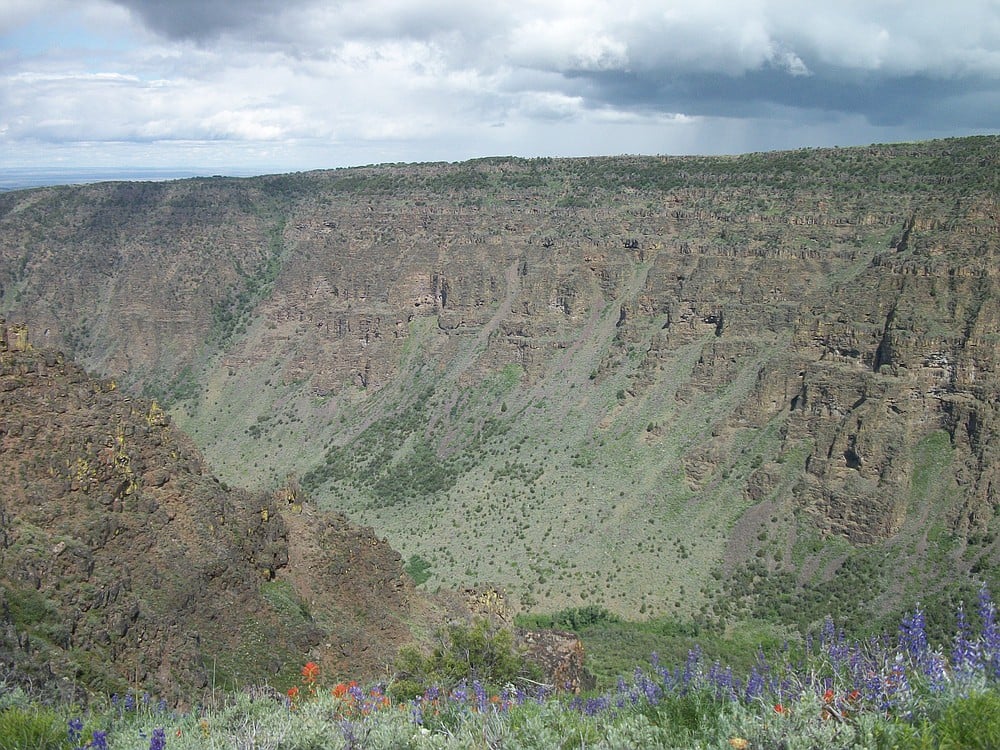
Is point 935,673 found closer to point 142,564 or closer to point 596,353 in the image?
A: point 142,564

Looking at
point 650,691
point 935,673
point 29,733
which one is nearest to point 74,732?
point 29,733

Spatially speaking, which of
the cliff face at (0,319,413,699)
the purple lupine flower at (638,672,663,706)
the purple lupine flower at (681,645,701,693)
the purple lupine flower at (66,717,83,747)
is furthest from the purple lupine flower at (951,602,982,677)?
the cliff face at (0,319,413,699)

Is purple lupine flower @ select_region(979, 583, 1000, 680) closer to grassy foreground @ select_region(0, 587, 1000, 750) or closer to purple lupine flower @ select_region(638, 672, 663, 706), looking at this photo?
grassy foreground @ select_region(0, 587, 1000, 750)

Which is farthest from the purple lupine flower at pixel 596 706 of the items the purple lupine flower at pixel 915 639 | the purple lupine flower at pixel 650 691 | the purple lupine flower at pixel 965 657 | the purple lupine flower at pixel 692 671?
the purple lupine flower at pixel 965 657

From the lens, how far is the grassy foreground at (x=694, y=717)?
10.0 meters

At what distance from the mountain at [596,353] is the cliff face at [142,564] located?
66.7 ft

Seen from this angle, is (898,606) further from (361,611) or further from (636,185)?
(636,185)

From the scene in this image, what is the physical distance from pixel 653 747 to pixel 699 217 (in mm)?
75407

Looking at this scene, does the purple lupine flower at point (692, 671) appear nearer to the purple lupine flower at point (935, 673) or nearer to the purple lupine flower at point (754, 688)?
the purple lupine flower at point (754, 688)

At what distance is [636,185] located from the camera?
9488 centimetres

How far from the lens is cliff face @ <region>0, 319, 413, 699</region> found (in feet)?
70.6

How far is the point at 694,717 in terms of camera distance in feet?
40.8

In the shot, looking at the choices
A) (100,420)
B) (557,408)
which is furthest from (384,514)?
(100,420)

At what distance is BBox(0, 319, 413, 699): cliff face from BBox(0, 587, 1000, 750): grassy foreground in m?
6.64
